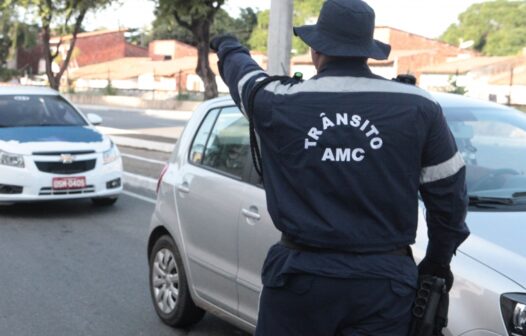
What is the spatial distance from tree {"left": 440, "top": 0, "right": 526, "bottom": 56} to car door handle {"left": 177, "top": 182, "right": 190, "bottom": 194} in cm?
8939

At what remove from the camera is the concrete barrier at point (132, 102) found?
41412 millimetres

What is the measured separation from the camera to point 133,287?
6469mm

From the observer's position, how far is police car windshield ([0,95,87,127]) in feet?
34.1

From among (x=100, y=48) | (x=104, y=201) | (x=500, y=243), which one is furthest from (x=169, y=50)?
(x=500, y=243)

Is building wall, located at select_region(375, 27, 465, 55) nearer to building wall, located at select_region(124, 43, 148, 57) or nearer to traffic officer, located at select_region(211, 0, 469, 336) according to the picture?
building wall, located at select_region(124, 43, 148, 57)

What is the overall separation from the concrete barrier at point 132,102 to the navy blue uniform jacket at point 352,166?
37648 mm

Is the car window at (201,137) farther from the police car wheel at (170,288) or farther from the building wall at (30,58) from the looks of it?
the building wall at (30,58)

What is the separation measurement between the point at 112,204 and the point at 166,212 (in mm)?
5479

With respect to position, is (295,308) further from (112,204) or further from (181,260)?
(112,204)

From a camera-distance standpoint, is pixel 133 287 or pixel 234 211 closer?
pixel 234 211

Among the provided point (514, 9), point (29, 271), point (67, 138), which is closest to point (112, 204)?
point (67, 138)

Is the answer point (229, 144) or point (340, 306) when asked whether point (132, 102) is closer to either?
point (229, 144)

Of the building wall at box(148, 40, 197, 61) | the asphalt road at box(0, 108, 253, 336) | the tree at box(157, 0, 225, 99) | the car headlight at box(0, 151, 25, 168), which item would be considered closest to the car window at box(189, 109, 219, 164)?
the asphalt road at box(0, 108, 253, 336)

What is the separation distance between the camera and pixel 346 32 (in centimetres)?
254
